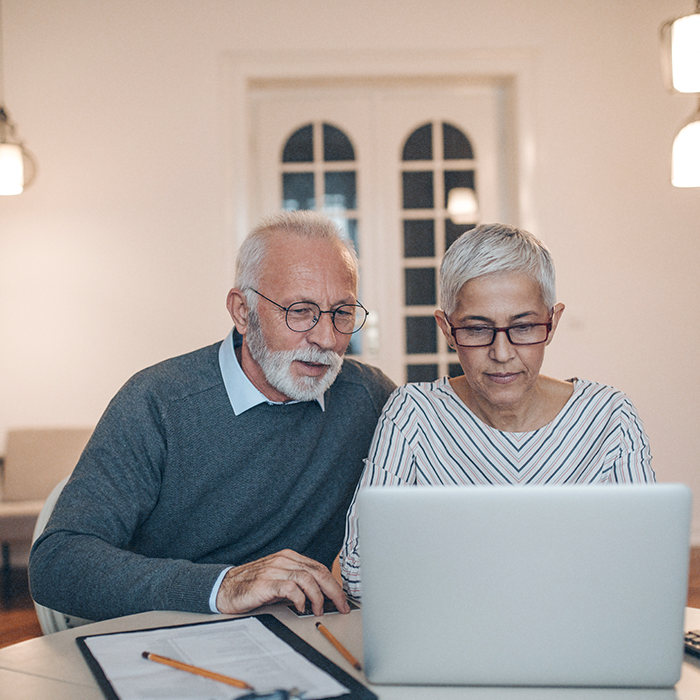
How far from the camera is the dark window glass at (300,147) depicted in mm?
4031

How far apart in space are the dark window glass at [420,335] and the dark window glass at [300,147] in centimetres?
103

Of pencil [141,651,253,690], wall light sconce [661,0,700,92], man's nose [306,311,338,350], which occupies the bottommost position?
pencil [141,651,253,690]

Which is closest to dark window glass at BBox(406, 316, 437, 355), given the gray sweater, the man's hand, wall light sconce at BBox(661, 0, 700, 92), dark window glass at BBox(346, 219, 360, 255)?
dark window glass at BBox(346, 219, 360, 255)

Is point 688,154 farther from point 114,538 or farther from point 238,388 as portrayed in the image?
point 114,538

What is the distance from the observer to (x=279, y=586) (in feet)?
3.63

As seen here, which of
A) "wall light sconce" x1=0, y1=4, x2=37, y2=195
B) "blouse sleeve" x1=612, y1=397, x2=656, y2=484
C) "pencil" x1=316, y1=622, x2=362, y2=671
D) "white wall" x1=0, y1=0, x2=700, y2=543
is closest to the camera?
"pencil" x1=316, y1=622, x2=362, y2=671

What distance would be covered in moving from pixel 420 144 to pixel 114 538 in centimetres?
315

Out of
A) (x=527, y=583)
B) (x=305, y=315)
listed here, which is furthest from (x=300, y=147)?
(x=527, y=583)

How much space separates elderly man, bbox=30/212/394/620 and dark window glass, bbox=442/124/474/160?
8.63 feet

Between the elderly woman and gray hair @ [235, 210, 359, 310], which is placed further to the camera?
gray hair @ [235, 210, 359, 310]

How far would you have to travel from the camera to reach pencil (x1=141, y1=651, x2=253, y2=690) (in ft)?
2.73

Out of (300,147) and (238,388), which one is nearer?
(238,388)

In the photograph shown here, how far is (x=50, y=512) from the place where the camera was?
140cm

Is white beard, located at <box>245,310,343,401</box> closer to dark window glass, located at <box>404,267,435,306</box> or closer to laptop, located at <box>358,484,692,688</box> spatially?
laptop, located at <box>358,484,692,688</box>
